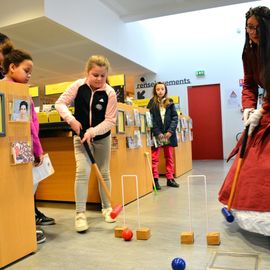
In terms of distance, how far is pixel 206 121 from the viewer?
7.81 metres

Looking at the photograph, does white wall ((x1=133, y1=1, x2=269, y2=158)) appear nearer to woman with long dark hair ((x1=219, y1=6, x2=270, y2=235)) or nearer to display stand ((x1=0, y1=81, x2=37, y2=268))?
woman with long dark hair ((x1=219, y1=6, x2=270, y2=235))

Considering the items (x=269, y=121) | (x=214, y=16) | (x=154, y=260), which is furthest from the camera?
(x=214, y=16)

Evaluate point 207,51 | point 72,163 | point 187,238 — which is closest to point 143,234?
point 187,238

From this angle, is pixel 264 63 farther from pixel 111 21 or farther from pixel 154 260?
pixel 111 21

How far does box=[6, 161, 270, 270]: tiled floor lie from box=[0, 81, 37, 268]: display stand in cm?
8

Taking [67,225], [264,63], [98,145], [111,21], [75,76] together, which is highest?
[111,21]

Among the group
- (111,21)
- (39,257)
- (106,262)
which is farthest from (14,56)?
(111,21)

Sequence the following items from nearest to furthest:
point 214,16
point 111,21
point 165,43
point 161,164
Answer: point 161,164 → point 111,21 → point 214,16 → point 165,43

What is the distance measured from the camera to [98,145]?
2.25 m

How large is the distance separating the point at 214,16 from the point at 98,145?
6.51m

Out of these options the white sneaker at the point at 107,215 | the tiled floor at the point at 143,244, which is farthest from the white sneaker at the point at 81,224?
the white sneaker at the point at 107,215

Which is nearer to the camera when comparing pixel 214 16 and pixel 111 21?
pixel 111 21

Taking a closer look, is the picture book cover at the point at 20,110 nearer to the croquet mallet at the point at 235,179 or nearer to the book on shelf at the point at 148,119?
the croquet mallet at the point at 235,179

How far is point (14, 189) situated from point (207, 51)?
6978mm
